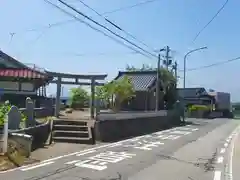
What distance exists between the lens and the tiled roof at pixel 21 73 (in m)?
27.7

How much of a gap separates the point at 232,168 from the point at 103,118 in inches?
340

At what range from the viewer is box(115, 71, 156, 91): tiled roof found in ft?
136

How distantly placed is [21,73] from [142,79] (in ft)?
61.3

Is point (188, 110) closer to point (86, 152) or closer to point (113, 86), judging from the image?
point (113, 86)

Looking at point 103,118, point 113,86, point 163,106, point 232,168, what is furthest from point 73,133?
point 163,106

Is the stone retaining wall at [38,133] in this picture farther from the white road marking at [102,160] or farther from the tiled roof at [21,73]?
the tiled roof at [21,73]

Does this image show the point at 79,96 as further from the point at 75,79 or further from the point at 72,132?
the point at 72,132

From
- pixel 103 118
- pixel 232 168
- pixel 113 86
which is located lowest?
pixel 232 168

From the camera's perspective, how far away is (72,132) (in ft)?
52.4

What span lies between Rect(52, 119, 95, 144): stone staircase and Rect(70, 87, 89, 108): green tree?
58.8 feet

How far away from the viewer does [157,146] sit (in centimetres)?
1530

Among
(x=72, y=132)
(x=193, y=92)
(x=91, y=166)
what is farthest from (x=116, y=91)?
(x=193, y=92)

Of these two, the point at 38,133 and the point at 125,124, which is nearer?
the point at 38,133

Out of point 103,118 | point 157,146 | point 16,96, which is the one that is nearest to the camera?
point 157,146
